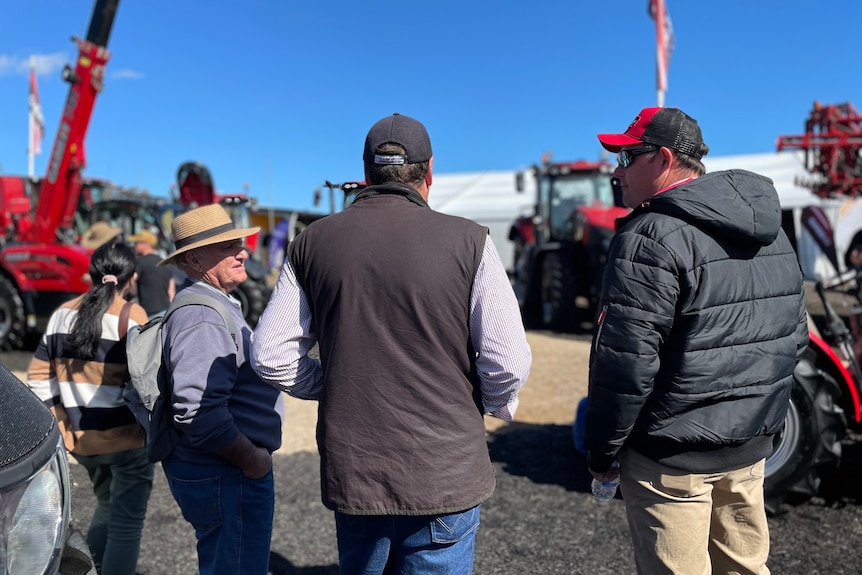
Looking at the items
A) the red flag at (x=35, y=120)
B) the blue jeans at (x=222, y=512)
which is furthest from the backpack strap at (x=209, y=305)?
the red flag at (x=35, y=120)

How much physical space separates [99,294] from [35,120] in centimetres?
2454

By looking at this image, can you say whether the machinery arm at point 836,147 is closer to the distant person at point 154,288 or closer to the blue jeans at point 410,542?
the distant person at point 154,288

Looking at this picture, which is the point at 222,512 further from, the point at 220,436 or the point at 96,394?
the point at 96,394

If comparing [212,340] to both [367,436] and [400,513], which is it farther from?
[400,513]

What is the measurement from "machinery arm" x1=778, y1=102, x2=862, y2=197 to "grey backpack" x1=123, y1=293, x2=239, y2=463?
39.3ft

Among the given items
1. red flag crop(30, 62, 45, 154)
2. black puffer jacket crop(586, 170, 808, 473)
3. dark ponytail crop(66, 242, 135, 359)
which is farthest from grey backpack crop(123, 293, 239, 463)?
red flag crop(30, 62, 45, 154)

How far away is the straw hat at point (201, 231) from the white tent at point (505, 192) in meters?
17.8

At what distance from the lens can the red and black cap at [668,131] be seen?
6.96 feet

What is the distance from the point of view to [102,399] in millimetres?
2828

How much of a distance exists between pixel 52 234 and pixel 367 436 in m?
9.68

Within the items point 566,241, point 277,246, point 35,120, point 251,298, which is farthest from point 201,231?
point 35,120

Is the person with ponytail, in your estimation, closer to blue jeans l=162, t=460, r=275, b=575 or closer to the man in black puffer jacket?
blue jeans l=162, t=460, r=275, b=575

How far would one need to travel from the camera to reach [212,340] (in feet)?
7.16

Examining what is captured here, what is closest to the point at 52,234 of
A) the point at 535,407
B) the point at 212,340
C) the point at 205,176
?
the point at 205,176
